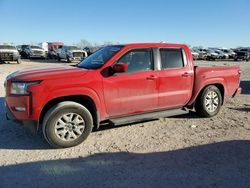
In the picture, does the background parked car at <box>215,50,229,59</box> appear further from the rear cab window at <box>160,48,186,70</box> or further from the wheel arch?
the wheel arch

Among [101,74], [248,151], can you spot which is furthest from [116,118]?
[248,151]

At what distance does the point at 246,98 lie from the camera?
9438mm

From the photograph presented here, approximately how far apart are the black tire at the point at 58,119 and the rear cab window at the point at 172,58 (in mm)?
2028

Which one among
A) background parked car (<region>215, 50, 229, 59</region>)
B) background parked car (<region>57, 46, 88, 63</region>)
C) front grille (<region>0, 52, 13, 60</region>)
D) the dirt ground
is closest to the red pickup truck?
the dirt ground

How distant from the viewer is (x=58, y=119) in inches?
189

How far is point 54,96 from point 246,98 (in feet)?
23.4

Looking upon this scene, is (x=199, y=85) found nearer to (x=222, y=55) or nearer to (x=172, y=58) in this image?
(x=172, y=58)

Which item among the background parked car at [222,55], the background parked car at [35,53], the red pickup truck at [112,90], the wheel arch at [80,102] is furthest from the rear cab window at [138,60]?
the background parked car at [222,55]

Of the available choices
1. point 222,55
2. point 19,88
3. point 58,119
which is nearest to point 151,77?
point 58,119

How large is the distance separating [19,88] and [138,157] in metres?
2.30

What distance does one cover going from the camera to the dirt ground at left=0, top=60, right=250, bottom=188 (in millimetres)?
3713

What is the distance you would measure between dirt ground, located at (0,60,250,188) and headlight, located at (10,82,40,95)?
972 mm

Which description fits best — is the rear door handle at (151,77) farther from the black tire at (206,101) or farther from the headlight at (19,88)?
the headlight at (19,88)

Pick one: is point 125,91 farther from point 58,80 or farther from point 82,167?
point 82,167
